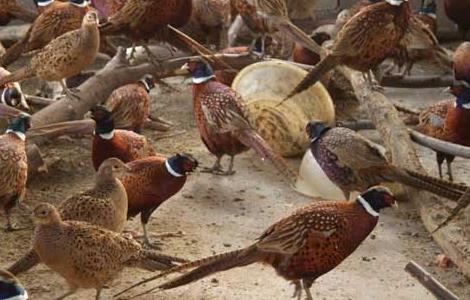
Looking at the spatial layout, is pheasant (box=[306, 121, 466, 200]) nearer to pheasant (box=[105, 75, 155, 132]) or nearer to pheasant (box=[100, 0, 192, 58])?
pheasant (box=[105, 75, 155, 132])

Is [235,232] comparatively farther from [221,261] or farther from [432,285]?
[432,285]

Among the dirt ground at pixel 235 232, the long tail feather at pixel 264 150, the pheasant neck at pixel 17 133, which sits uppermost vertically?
the pheasant neck at pixel 17 133

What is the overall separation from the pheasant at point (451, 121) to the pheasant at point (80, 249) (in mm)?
2153

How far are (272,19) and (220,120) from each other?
1134 mm

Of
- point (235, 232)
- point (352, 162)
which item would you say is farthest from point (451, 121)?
point (235, 232)

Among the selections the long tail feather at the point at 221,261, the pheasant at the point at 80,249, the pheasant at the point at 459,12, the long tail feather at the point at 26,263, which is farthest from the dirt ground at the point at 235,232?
the pheasant at the point at 459,12

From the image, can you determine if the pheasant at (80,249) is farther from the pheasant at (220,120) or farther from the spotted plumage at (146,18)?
the spotted plumage at (146,18)

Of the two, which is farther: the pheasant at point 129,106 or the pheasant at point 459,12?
the pheasant at point 459,12

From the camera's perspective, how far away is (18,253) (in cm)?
479

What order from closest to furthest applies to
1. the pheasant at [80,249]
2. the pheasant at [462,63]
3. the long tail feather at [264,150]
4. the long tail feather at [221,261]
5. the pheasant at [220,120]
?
the long tail feather at [221,261] → the pheasant at [80,249] → the long tail feather at [264,150] → the pheasant at [220,120] → the pheasant at [462,63]

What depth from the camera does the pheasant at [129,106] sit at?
6.07m

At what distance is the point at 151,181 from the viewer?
4.89 metres

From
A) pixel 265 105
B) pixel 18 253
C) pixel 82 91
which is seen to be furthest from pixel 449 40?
pixel 18 253

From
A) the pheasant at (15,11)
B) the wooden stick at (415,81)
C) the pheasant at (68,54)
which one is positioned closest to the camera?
the pheasant at (68,54)
